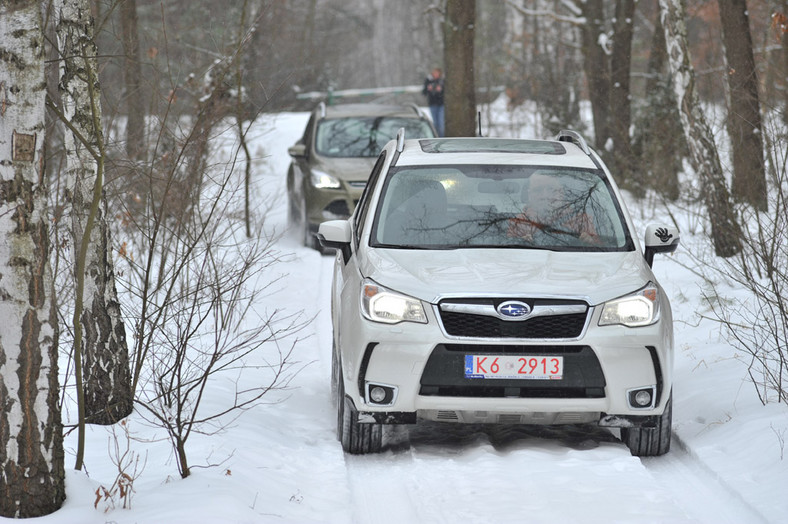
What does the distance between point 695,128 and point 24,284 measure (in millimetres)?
9976

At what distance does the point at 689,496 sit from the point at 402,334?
1.62 m

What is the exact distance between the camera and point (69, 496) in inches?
180

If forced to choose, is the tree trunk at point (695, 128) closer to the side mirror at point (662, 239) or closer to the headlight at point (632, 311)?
the side mirror at point (662, 239)

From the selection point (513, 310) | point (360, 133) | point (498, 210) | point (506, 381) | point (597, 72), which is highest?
point (597, 72)

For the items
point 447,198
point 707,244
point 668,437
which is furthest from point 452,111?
point 668,437

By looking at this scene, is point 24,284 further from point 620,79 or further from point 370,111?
point 620,79

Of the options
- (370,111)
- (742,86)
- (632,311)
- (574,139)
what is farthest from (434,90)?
(632,311)

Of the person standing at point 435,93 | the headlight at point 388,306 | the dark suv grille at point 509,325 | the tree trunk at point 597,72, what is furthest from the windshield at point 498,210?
the person standing at point 435,93

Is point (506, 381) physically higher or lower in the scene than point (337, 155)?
lower

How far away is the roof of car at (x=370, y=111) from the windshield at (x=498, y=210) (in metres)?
8.97

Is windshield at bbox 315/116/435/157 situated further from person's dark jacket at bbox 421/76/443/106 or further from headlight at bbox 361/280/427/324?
person's dark jacket at bbox 421/76/443/106

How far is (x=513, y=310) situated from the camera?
216 inches

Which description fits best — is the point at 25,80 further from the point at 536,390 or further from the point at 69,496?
the point at 536,390

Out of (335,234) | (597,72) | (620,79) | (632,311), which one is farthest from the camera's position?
(597,72)
